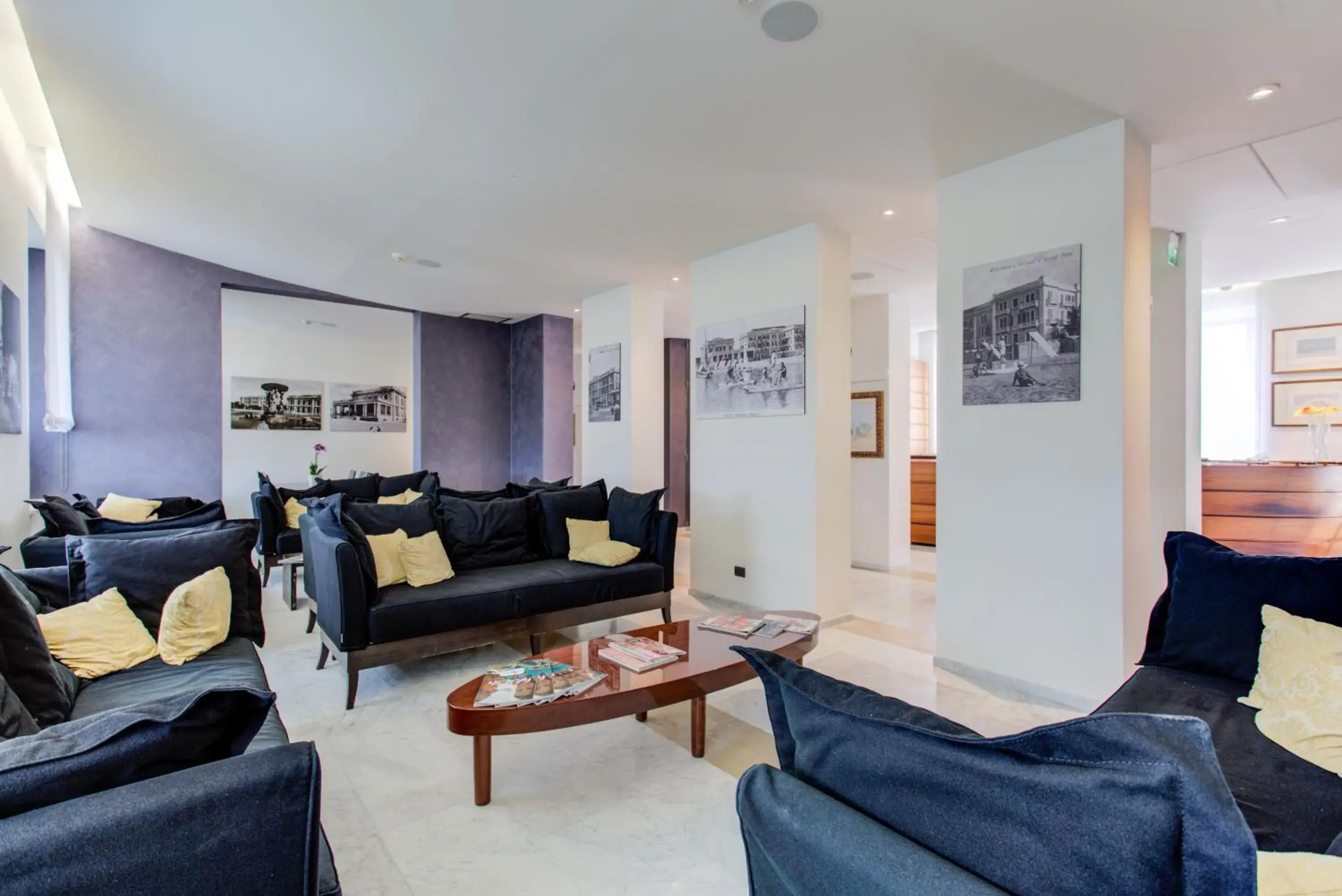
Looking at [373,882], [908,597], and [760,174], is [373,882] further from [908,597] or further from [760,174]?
[908,597]

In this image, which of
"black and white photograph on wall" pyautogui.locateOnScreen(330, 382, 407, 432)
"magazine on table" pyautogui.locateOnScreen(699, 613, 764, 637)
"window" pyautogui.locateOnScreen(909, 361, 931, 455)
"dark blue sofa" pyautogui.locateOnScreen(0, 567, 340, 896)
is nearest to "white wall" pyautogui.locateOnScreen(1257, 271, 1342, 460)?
"window" pyautogui.locateOnScreen(909, 361, 931, 455)

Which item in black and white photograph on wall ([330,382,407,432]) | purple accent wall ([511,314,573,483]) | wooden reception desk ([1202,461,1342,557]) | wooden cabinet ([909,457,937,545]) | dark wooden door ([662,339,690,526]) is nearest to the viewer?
wooden reception desk ([1202,461,1342,557])

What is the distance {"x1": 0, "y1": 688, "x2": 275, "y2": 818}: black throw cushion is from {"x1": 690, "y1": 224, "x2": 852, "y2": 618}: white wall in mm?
3701

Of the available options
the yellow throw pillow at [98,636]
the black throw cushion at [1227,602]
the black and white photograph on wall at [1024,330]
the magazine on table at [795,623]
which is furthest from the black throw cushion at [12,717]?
the black and white photograph on wall at [1024,330]

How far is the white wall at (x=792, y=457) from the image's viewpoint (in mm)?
4355

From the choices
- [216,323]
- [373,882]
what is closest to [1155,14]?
[373,882]

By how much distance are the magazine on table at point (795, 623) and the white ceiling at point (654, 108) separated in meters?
2.38

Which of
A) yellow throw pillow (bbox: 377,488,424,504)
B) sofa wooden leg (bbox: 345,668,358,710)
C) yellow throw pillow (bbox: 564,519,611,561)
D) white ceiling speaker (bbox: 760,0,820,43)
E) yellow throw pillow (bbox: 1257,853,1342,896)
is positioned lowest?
sofa wooden leg (bbox: 345,668,358,710)

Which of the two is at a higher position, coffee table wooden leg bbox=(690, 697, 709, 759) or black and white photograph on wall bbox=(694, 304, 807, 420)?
black and white photograph on wall bbox=(694, 304, 807, 420)

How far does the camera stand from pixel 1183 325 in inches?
175

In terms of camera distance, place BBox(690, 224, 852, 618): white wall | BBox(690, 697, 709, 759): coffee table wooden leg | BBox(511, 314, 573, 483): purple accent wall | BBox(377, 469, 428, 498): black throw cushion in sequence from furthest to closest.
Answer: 1. BBox(511, 314, 573, 483): purple accent wall
2. BBox(377, 469, 428, 498): black throw cushion
3. BBox(690, 224, 852, 618): white wall
4. BBox(690, 697, 709, 759): coffee table wooden leg

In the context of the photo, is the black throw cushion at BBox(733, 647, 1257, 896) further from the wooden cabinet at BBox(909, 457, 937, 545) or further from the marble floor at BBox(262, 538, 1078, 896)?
the wooden cabinet at BBox(909, 457, 937, 545)

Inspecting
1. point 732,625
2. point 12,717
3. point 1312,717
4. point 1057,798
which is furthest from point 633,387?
point 1057,798

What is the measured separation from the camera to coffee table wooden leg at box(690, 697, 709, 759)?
2576 millimetres
